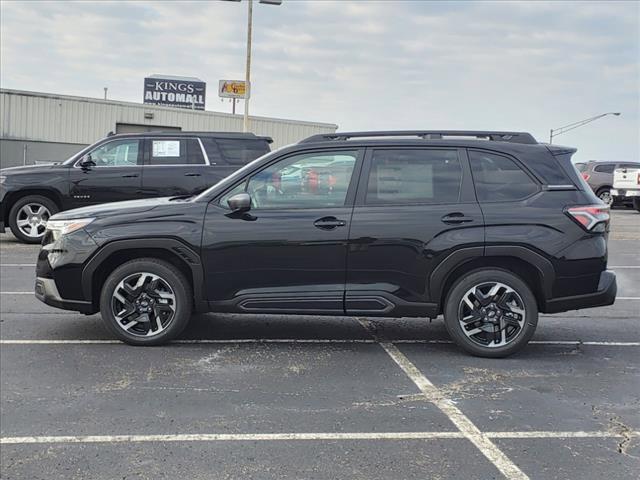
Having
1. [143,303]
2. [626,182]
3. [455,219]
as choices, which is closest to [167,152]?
[143,303]

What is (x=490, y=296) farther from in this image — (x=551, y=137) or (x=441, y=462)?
(x=551, y=137)

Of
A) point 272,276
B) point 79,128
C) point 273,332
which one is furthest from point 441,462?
point 79,128

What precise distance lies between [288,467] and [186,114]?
31.0 m

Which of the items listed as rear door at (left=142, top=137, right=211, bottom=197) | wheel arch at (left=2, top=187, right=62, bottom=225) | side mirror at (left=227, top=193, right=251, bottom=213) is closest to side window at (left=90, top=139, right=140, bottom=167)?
rear door at (left=142, top=137, right=211, bottom=197)

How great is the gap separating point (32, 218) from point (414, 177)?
8467 mm

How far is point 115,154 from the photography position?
11594 millimetres

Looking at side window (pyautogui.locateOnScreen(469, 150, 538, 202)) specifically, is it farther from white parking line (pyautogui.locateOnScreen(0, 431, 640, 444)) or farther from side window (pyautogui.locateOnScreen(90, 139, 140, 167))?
side window (pyautogui.locateOnScreen(90, 139, 140, 167))

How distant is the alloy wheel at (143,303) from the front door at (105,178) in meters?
6.28

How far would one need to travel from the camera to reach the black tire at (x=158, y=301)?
18.0ft

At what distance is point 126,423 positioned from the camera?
13.2ft

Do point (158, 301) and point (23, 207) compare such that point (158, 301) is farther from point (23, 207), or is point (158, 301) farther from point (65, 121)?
point (65, 121)

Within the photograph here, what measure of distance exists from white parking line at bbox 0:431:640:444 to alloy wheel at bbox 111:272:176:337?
5.89 ft

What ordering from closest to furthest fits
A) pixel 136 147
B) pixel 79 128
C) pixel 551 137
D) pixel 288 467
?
pixel 288 467 → pixel 136 147 → pixel 79 128 → pixel 551 137

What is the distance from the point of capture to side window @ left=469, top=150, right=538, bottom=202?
548cm
